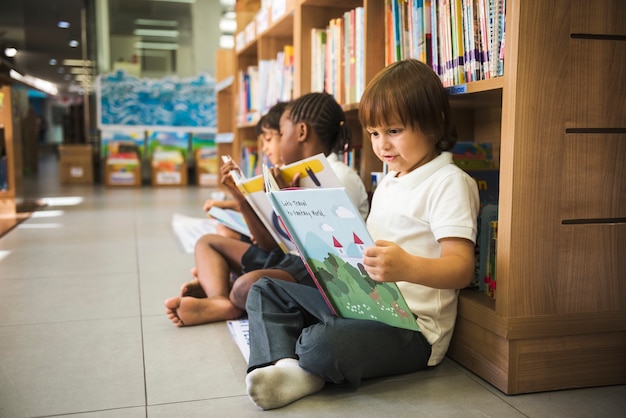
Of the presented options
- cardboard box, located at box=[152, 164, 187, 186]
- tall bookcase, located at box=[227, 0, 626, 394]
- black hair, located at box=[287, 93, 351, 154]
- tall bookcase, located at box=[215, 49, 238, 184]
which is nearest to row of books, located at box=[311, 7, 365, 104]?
black hair, located at box=[287, 93, 351, 154]

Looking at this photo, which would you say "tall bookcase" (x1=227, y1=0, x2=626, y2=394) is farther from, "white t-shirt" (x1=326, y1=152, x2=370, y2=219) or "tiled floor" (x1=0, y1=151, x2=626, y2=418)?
"white t-shirt" (x1=326, y1=152, x2=370, y2=219)

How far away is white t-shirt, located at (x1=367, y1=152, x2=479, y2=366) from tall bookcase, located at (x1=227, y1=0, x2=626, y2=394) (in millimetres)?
70

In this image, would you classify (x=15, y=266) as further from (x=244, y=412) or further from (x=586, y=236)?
(x=586, y=236)

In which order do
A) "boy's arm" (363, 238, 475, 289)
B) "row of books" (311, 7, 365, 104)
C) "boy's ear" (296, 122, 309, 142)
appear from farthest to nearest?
1. "row of books" (311, 7, 365, 104)
2. "boy's ear" (296, 122, 309, 142)
3. "boy's arm" (363, 238, 475, 289)

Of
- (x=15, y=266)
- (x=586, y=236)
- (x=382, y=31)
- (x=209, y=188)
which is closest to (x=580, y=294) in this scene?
(x=586, y=236)

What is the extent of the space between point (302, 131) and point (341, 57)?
1.44ft

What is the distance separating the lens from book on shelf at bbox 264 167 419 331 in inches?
38.5

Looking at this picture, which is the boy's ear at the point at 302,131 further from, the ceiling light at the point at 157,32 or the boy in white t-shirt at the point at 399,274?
the ceiling light at the point at 157,32

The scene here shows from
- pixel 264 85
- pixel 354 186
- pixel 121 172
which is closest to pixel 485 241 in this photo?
pixel 354 186

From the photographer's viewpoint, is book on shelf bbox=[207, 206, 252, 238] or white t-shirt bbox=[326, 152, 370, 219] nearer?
white t-shirt bbox=[326, 152, 370, 219]

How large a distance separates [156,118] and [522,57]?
5.71 meters

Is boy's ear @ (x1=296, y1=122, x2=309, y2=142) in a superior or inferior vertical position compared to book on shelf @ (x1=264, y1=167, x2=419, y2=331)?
superior

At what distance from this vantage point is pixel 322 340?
41.7 inches

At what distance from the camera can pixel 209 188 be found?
6.04 meters
